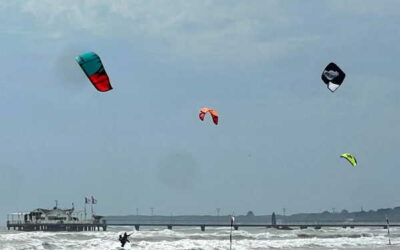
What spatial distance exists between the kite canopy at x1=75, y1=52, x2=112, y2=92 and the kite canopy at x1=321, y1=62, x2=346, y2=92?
329 inches

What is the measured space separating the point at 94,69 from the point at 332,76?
907cm

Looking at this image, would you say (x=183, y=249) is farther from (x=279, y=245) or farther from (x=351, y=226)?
(x=351, y=226)

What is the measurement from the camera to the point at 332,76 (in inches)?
1155

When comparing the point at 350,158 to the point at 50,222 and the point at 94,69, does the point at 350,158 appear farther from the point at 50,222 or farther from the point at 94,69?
the point at 50,222

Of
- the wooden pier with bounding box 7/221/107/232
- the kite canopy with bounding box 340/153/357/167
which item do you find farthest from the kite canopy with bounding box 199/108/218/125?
the wooden pier with bounding box 7/221/107/232

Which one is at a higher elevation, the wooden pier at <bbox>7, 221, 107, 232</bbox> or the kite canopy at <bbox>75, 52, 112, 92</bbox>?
the kite canopy at <bbox>75, 52, 112, 92</bbox>

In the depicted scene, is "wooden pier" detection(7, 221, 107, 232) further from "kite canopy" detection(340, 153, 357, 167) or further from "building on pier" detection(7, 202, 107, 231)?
"kite canopy" detection(340, 153, 357, 167)

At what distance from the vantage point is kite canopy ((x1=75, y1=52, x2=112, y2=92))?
25.9 m

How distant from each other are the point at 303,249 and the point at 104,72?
22906mm

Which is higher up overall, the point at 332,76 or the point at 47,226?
the point at 332,76

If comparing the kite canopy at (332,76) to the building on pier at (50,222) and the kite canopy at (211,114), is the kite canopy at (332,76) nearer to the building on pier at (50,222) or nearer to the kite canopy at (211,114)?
the kite canopy at (211,114)

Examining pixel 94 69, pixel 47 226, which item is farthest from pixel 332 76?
pixel 47 226

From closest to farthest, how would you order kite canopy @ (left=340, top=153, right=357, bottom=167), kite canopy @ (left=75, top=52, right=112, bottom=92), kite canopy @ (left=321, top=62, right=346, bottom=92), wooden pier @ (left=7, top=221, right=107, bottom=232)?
kite canopy @ (left=75, top=52, right=112, bottom=92), kite canopy @ (left=321, top=62, right=346, bottom=92), kite canopy @ (left=340, top=153, right=357, bottom=167), wooden pier @ (left=7, top=221, right=107, bottom=232)

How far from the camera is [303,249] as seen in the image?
148 ft
